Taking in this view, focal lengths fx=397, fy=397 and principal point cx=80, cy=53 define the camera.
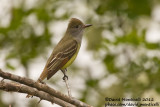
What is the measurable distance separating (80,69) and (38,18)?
Answer: 73.6 inches

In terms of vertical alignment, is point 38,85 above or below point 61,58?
below

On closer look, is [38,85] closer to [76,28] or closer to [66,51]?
[66,51]

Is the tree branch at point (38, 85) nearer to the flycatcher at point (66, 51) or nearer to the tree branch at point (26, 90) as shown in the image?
the tree branch at point (26, 90)

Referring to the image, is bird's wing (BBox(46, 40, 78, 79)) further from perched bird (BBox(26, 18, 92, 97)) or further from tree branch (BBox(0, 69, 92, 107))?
tree branch (BBox(0, 69, 92, 107))

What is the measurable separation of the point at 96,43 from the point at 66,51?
86 centimetres

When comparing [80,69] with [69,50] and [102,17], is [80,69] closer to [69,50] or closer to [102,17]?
[102,17]

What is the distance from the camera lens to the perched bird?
589 cm

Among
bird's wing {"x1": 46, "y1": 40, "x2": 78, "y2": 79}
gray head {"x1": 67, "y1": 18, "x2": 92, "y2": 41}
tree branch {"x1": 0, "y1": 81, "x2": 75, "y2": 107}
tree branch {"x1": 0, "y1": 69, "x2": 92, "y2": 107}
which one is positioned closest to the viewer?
tree branch {"x1": 0, "y1": 69, "x2": 92, "y2": 107}

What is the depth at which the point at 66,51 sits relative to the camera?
21.3 feet

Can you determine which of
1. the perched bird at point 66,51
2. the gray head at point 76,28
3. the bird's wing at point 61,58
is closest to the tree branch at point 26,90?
the perched bird at point 66,51

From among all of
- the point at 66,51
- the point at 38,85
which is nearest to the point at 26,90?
the point at 38,85

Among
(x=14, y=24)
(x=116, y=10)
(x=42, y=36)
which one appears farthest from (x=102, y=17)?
(x=14, y=24)

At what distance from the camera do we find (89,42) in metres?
7.22

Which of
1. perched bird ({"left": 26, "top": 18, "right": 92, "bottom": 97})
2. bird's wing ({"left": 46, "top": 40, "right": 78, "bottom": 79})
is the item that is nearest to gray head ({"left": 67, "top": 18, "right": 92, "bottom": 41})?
perched bird ({"left": 26, "top": 18, "right": 92, "bottom": 97})
